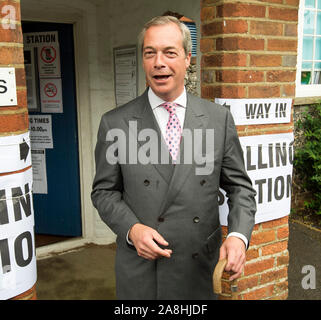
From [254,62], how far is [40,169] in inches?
119

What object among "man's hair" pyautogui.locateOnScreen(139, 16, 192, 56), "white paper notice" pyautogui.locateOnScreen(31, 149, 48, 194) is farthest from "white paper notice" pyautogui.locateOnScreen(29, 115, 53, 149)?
"man's hair" pyautogui.locateOnScreen(139, 16, 192, 56)

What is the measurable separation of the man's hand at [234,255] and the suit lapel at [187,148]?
360 mm

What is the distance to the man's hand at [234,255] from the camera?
6.13 ft

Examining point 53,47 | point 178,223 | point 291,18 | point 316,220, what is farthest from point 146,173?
point 316,220

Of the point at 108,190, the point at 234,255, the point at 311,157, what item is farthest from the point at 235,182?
the point at 311,157

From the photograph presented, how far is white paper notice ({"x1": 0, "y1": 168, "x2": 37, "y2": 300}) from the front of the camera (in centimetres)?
217

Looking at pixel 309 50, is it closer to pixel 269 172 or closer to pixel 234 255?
pixel 269 172

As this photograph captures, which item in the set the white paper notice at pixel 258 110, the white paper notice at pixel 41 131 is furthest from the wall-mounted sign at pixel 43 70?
the white paper notice at pixel 258 110

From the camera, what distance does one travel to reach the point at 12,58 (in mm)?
2131

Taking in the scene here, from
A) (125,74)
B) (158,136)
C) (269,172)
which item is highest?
(125,74)

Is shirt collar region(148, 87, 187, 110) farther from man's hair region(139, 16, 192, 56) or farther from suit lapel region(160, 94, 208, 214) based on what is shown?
man's hair region(139, 16, 192, 56)

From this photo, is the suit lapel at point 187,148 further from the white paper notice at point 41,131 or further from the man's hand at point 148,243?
the white paper notice at point 41,131

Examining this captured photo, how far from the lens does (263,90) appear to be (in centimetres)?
301

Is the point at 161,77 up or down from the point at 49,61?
down
